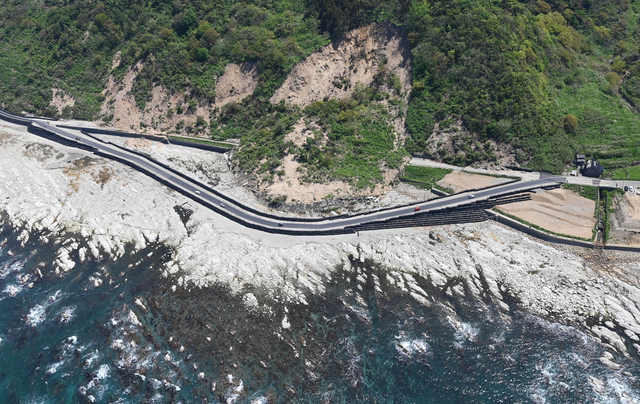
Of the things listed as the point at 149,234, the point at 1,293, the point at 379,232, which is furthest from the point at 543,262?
the point at 1,293

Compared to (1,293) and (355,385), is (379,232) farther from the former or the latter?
(1,293)

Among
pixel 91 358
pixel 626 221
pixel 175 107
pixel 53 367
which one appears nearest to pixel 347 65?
pixel 175 107

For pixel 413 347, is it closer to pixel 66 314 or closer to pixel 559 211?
pixel 559 211

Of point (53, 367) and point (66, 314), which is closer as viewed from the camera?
point (53, 367)

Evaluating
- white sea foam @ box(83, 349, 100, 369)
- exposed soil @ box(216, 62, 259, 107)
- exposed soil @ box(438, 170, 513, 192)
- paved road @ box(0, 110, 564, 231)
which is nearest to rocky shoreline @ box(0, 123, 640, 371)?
paved road @ box(0, 110, 564, 231)

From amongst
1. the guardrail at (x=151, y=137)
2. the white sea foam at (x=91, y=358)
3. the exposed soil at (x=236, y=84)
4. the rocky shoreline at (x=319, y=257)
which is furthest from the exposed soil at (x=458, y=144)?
A: the white sea foam at (x=91, y=358)

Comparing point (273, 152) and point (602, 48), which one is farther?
point (602, 48)
